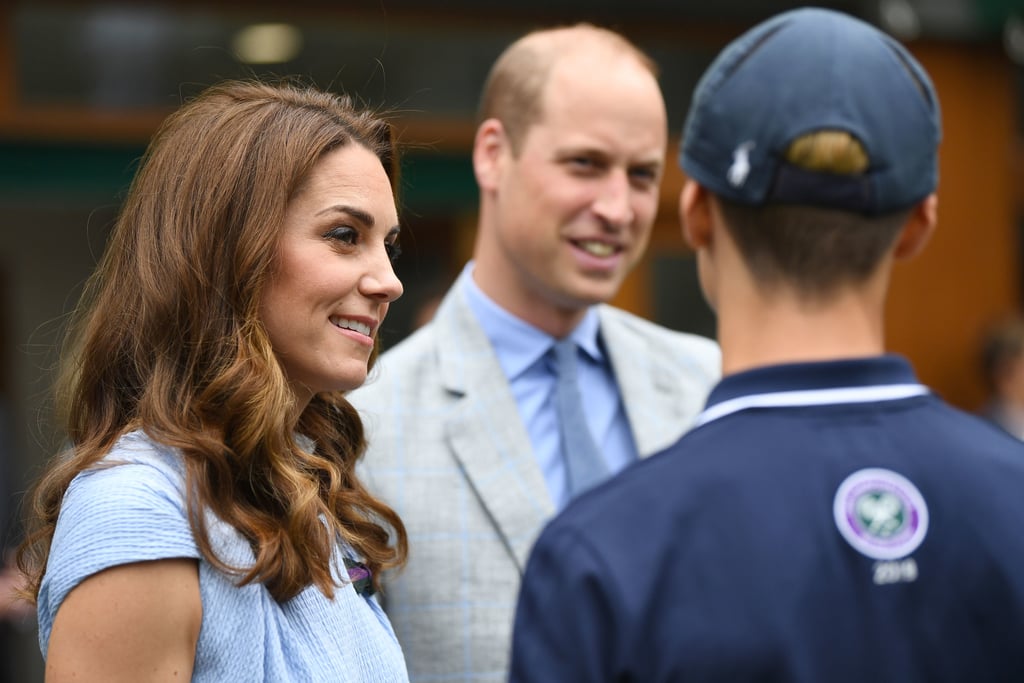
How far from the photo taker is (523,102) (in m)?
3.08

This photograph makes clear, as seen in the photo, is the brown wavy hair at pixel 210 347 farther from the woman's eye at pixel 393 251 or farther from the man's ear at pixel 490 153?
the man's ear at pixel 490 153

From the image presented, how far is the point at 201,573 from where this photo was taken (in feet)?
6.25

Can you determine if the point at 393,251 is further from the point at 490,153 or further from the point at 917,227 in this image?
the point at 917,227

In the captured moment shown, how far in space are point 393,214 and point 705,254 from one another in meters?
0.81

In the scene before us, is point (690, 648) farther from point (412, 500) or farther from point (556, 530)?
point (412, 500)

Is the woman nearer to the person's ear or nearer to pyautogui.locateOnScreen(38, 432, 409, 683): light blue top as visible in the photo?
pyautogui.locateOnScreen(38, 432, 409, 683): light blue top

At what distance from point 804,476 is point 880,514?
9cm

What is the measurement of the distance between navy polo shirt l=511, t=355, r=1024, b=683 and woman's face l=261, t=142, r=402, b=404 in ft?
2.58


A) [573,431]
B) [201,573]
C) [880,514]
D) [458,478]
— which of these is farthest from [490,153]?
[880,514]

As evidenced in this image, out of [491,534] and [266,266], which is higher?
[266,266]

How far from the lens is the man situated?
8.91ft

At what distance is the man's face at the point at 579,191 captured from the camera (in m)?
2.97

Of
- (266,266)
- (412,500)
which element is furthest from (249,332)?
(412,500)

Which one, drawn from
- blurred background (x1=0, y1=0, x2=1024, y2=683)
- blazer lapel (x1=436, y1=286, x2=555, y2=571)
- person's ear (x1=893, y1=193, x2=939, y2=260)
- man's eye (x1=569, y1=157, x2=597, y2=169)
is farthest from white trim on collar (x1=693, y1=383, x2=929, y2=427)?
blurred background (x1=0, y1=0, x2=1024, y2=683)
